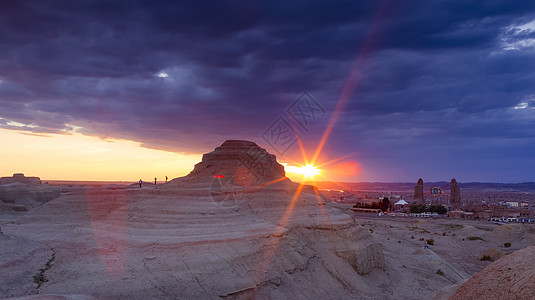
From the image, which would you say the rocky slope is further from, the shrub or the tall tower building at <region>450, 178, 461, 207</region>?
the tall tower building at <region>450, 178, 461, 207</region>

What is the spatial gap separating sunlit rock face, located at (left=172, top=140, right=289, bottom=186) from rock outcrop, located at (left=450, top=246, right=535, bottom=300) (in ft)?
46.9

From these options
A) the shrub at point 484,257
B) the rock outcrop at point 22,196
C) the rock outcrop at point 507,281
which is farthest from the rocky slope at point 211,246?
the rock outcrop at point 22,196

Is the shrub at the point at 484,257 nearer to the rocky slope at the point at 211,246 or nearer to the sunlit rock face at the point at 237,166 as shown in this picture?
the rocky slope at the point at 211,246

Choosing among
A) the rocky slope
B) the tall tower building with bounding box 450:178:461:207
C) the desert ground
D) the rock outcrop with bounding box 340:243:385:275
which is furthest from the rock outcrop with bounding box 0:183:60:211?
the tall tower building with bounding box 450:178:461:207

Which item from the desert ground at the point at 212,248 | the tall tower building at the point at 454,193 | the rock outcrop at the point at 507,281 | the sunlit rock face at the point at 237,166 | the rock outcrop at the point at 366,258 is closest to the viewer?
the rock outcrop at the point at 507,281

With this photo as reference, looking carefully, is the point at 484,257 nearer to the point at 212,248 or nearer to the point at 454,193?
the point at 212,248

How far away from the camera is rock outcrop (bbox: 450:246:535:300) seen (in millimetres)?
7156

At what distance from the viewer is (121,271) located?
11227 millimetres

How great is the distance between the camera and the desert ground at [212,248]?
1088cm

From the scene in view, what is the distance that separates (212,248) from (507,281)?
355 inches

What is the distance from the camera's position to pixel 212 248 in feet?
43.9

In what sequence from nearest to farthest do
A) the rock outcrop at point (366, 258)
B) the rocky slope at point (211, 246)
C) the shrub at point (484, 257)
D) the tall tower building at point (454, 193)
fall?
1. the rocky slope at point (211, 246)
2. the rock outcrop at point (366, 258)
3. the shrub at point (484, 257)
4. the tall tower building at point (454, 193)

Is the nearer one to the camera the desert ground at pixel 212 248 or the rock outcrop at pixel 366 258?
the desert ground at pixel 212 248

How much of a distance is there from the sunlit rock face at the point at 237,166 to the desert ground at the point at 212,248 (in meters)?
0.07
